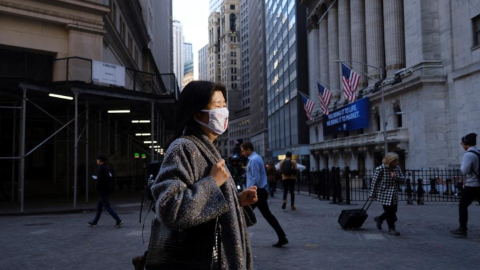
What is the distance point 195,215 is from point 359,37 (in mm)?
43034

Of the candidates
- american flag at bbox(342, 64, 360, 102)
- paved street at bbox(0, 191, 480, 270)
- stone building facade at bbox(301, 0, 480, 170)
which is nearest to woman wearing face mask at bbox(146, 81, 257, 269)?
paved street at bbox(0, 191, 480, 270)

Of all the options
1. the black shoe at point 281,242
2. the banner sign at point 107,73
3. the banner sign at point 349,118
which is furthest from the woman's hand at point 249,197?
the banner sign at point 349,118

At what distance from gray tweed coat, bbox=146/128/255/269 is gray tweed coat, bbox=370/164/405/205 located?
313 inches

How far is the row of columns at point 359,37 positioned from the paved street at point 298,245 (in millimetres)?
25334

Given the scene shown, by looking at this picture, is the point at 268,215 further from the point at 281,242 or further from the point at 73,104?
the point at 73,104

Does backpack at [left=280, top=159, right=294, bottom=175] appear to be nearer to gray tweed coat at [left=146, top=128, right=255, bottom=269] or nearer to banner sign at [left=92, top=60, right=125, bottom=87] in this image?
banner sign at [left=92, top=60, right=125, bottom=87]

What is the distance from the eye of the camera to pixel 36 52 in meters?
21.1

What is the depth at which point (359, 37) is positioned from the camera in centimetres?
4247

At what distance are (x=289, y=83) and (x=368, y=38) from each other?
29.7 m

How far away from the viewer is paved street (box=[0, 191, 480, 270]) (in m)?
7.08

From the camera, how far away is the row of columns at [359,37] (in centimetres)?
3550

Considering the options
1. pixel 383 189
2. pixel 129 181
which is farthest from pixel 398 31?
pixel 383 189

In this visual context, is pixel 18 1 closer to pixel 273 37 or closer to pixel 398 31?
pixel 398 31

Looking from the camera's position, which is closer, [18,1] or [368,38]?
[18,1]
